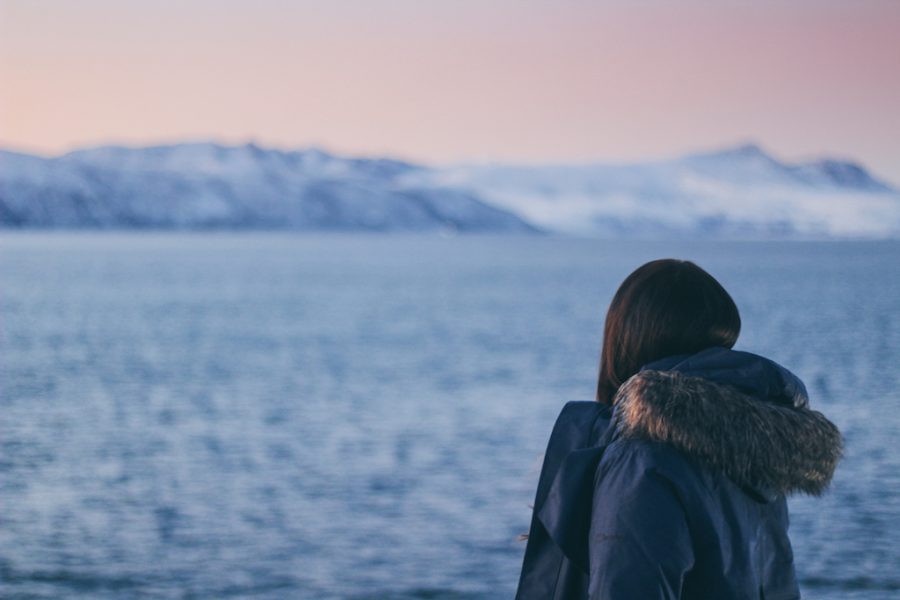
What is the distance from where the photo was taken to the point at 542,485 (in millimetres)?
2393

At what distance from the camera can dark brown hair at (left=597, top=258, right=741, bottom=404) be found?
240 centimetres

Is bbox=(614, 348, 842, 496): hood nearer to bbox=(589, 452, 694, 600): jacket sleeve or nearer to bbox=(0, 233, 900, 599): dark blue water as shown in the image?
bbox=(589, 452, 694, 600): jacket sleeve

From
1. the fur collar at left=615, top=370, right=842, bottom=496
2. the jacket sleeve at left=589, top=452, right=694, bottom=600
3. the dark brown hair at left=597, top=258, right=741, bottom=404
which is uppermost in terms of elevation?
the dark brown hair at left=597, top=258, right=741, bottom=404

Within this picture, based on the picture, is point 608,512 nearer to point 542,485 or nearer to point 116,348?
point 542,485

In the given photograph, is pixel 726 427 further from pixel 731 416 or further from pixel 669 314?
pixel 669 314

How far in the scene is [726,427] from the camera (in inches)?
90.7

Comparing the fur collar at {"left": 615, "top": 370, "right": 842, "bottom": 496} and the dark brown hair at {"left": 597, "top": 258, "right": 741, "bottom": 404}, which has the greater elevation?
the dark brown hair at {"left": 597, "top": 258, "right": 741, "bottom": 404}

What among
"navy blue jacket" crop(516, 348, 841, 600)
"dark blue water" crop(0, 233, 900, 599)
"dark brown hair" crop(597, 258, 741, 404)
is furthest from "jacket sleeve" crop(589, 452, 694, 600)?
"dark blue water" crop(0, 233, 900, 599)

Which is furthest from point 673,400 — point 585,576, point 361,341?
point 361,341

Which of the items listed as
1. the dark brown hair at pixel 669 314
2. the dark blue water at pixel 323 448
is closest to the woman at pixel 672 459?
the dark brown hair at pixel 669 314

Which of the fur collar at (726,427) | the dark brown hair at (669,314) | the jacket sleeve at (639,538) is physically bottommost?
the jacket sleeve at (639,538)

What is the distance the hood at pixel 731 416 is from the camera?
2.27m

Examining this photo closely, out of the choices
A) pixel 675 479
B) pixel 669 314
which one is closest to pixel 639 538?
pixel 675 479

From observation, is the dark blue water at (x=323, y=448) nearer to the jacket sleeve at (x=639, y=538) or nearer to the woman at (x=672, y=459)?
the woman at (x=672, y=459)
